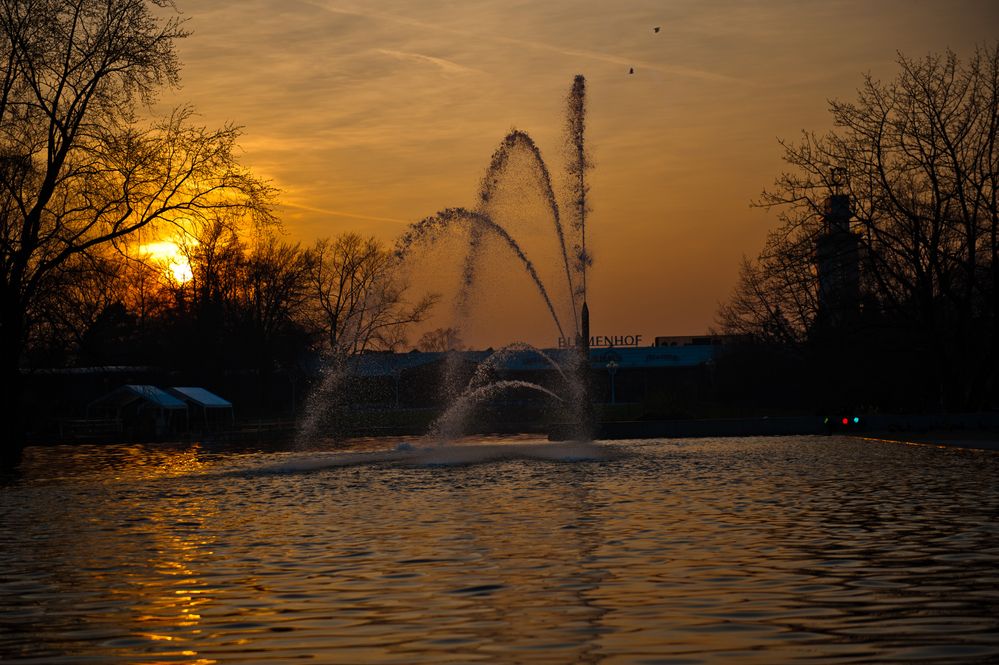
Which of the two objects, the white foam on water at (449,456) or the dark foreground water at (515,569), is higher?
the white foam on water at (449,456)

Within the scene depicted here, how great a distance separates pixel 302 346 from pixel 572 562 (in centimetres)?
8355

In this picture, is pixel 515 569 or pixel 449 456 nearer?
pixel 515 569

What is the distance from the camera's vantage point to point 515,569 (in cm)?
1304

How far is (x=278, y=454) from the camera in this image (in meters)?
40.0

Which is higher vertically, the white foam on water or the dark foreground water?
the white foam on water

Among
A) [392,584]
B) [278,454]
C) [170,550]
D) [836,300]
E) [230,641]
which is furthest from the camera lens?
[836,300]

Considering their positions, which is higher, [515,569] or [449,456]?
[449,456]

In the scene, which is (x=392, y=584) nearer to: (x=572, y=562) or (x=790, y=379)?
(x=572, y=562)

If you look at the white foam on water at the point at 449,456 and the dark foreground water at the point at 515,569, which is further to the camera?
the white foam on water at the point at 449,456

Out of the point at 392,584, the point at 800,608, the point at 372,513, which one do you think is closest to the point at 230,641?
the point at 392,584

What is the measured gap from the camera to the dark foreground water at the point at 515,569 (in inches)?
362

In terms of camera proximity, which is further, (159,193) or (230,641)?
(159,193)

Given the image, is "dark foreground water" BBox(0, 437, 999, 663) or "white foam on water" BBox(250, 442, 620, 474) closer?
"dark foreground water" BBox(0, 437, 999, 663)

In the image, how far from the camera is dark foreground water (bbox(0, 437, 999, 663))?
9.20 metres
